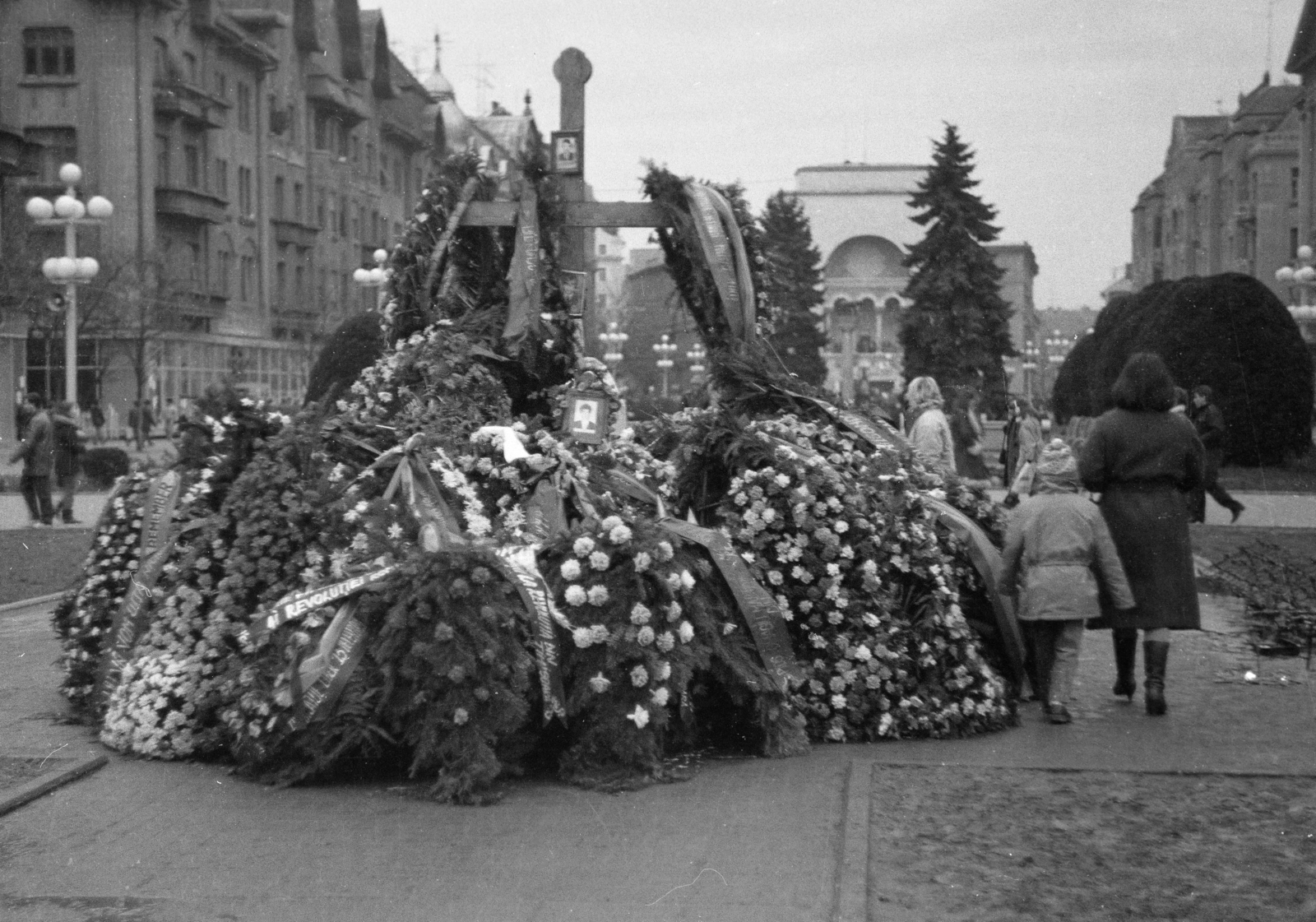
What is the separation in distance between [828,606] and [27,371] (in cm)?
4494

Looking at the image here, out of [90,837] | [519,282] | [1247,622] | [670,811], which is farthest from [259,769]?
[1247,622]

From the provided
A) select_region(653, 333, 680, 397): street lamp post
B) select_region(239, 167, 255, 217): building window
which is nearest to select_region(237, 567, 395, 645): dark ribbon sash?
select_region(653, 333, 680, 397): street lamp post

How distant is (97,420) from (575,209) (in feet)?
125

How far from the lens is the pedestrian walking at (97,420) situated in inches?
1799

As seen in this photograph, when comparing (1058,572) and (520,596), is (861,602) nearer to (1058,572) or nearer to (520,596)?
(1058,572)

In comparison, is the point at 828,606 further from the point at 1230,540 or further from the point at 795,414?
the point at 1230,540

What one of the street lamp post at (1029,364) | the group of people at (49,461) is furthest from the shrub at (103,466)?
the street lamp post at (1029,364)

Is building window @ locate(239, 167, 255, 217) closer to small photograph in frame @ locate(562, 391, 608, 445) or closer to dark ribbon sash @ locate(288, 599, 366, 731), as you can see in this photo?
small photograph in frame @ locate(562, 391, 608, 445)

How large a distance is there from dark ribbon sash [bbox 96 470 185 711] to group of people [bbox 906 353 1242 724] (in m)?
3.98

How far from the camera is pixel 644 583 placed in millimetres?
7043

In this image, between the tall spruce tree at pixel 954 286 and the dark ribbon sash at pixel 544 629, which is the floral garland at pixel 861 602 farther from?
the tall spruce tree at pixel 954 286

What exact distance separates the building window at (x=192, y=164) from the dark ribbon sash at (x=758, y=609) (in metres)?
51.0

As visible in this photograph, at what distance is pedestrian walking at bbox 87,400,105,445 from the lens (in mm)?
45688

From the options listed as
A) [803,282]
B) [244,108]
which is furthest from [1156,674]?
[803,282]
